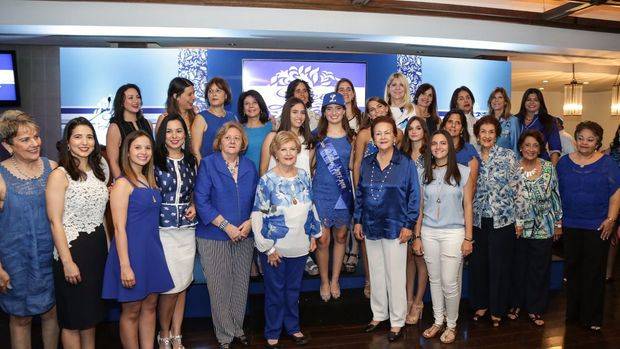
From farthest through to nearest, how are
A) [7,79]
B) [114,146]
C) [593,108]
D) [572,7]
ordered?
[593,108] < [7,79] < [572,7] < [114,146]

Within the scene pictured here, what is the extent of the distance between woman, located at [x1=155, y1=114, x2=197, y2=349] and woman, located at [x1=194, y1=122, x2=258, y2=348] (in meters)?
0.09

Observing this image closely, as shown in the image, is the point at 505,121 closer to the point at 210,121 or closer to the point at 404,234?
the point at 404,234

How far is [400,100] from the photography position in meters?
4.27

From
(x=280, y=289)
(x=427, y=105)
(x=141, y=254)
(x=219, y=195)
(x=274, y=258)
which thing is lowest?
(x=280, y=289)

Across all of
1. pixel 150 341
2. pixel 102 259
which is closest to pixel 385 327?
pixel 150 341

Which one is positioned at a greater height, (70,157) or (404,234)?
(70,157)

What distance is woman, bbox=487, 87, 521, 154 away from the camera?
4.52 meters

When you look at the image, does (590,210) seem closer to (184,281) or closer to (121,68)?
(184,281)

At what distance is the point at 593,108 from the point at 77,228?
645 inches

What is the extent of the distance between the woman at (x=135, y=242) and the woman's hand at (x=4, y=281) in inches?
19.8

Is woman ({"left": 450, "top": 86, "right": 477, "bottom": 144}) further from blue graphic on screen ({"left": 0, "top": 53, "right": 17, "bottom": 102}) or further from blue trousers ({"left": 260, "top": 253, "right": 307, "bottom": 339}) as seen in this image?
blue graphic on screen ({"left": 0, "top": 53, "right": 17, "bottom": 102})

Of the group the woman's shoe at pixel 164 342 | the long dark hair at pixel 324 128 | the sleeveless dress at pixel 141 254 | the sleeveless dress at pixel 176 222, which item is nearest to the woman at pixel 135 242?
the sleeveless dress at pixel 141 254

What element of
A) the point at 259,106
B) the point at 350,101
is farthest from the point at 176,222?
the point at 350,101

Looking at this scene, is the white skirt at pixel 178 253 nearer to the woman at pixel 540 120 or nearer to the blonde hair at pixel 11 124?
the blonde hair at pixel 11 124
